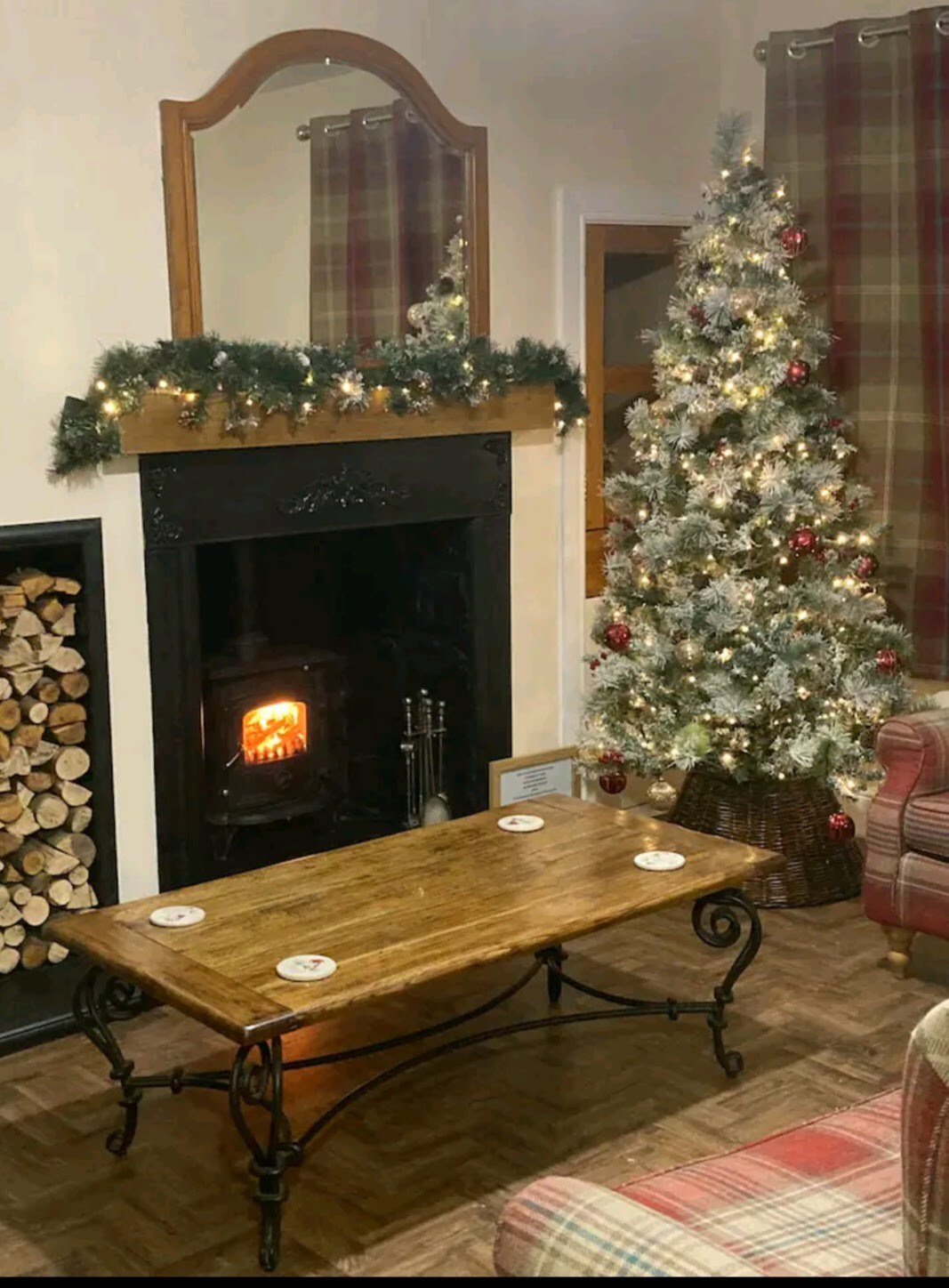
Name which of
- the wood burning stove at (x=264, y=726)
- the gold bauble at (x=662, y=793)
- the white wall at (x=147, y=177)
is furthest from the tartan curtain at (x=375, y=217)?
the gold bauble at (x=662, y=793)

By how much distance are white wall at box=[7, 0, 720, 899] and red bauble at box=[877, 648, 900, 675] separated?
1.01m

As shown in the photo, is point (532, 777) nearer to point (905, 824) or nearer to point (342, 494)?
point (342, 494)

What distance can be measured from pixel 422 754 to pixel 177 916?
5.83 ft

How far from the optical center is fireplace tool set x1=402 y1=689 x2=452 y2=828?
4.73 m

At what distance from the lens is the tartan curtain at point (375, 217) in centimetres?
412

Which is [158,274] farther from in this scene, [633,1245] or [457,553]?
[633,1245]

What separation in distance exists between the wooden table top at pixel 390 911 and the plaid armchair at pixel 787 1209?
81 cm

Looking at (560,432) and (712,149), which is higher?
(712,149)

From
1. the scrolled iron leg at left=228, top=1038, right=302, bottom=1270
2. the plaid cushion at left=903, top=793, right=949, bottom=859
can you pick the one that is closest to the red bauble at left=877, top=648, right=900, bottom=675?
the plaid cushion at left=903, top=793, right=949, bottom=859

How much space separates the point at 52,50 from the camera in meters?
3.56

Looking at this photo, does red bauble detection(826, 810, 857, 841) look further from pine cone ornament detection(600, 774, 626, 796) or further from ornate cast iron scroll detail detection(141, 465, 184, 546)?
ornate cast iron scroll detail detection(141, 465, 184, 546)

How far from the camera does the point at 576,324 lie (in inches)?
188

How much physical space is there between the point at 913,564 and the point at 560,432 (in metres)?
1.15

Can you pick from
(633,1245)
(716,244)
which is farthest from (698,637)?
(633,1245)
